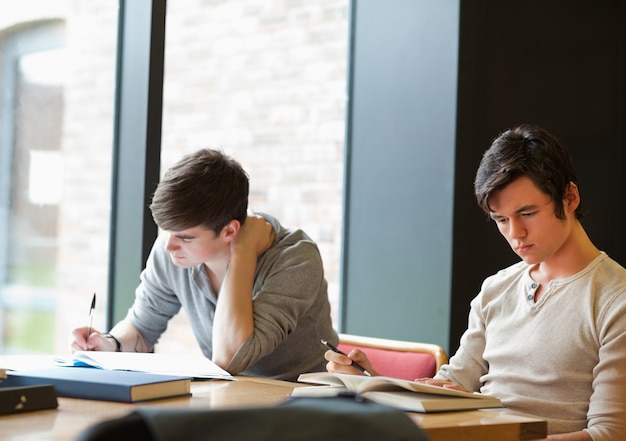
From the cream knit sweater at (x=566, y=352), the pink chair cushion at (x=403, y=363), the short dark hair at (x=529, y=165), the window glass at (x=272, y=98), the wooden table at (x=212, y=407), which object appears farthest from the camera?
the window glass at (x=272, y=98)

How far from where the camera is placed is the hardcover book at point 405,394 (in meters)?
1.50

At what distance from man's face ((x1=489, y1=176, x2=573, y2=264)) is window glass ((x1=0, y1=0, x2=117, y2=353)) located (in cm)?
177

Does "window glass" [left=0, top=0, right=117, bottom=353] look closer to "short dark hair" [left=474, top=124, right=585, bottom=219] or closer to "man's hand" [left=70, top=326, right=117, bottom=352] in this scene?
"man's hand" [left=70, top=326, right=117, bottom=352]

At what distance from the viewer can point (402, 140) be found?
3.32 metres

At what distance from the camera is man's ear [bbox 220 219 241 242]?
2.38m

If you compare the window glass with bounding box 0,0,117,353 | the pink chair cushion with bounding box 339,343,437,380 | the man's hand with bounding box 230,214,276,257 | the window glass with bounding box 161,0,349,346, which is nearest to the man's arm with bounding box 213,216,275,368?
the man's hand with bounding box 230,214,276,257

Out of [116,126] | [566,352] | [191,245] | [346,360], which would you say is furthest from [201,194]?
[566,352]

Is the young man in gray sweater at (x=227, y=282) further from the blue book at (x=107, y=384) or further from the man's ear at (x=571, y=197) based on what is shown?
the man's ear at (x=571, y=197)

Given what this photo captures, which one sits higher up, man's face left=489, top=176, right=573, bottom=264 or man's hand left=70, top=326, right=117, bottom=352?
man's face left=489, top=176, right=573, bottom=264

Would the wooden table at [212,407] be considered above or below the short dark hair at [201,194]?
below

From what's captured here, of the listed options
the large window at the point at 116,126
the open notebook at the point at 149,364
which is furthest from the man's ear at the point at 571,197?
the large window at the point at 116,126

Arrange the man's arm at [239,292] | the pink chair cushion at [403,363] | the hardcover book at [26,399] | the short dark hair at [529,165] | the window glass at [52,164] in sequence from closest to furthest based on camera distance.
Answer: the hardcover book at [26,399] < the short dark hair at [529,165] < the man's arm at [239,292] < the pink chair cushion at [403,363] < the window glass at [52,164]

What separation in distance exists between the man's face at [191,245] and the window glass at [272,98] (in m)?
1.68

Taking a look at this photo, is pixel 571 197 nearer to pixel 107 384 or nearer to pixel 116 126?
pixel 107 384
